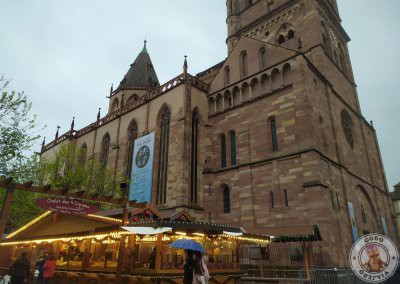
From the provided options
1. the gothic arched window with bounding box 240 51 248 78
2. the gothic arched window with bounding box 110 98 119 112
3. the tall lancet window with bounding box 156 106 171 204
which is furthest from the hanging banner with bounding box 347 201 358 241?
the gothic arched window with bounding box 110 98 119 112

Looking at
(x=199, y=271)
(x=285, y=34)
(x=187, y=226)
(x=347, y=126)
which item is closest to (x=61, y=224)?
(x=187, y=226)

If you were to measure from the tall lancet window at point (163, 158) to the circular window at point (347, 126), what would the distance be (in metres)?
15.2

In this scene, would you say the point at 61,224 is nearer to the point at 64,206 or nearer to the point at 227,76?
the point at 64,206

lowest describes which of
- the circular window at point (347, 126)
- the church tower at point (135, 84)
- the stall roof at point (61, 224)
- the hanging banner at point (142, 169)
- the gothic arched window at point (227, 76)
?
the stall roof at point (61, 224)

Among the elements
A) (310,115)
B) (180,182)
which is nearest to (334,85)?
(310,115)

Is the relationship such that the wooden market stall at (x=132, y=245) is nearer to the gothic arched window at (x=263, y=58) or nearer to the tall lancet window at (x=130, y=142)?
the tall lancet window at (x=130, y=142)

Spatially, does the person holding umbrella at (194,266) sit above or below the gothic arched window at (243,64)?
below

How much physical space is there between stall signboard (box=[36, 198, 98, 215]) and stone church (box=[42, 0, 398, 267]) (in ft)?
35.2

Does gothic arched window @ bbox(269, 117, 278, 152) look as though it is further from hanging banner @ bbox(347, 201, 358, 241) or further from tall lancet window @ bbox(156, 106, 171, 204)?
tall lancet window @ bbox(156, 106, 171, 204)

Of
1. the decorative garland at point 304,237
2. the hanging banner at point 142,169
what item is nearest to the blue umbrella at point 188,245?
the decorative garland at point 304,237

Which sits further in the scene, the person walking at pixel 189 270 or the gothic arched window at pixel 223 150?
the gothic arched window at pixel 223 150

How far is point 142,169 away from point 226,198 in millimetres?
8370

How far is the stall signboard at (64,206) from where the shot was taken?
1135 cm

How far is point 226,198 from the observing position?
934 inches
